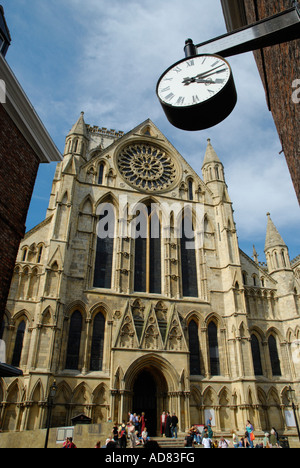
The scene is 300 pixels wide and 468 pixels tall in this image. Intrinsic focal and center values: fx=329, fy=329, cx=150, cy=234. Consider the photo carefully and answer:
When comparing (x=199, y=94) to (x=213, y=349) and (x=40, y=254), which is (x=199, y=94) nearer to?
(x=40, y=254)

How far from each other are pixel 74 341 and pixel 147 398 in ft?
17.1

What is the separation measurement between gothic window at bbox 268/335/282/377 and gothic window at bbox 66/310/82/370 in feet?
39.5

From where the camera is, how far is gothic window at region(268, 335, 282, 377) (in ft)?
66.9

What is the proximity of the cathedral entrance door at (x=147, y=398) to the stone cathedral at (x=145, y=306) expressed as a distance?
55 millimetres

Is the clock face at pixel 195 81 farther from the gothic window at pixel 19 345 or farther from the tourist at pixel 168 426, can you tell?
the gothic window at pixel 19 345

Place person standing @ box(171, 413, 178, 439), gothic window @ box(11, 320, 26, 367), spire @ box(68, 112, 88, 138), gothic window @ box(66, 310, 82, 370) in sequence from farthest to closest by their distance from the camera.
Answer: spire @ box(68, 112, 88, 138), gothic window @ box(66, 310, 82, 370), gothic window @ box(11, 320, 26, 367), person standing @ box(171, 413, 178, 439)

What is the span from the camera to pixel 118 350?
17.2 meters

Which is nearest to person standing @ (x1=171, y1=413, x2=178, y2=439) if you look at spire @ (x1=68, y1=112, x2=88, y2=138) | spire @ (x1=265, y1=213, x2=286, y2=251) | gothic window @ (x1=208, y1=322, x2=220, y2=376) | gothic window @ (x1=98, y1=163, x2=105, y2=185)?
gothic window @ (x1=208, y1=322, x2=220, y2=376)

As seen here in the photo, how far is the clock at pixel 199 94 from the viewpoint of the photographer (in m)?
2.79

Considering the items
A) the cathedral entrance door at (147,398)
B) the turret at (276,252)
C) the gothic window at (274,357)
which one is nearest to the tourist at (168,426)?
the cathedral entrance door at (147,398)

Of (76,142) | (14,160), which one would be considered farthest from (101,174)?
(14,160)

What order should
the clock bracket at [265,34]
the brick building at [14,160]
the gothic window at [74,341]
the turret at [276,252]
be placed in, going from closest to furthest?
the clock bracket at [265,34]
the brick building at [14,160]
the gothic window at [74,341]
the turret at [276,252]

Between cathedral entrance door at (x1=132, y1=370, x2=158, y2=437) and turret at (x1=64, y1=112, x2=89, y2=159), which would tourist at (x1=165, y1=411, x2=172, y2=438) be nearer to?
cathedral entrance door at (x1=132, y1=370, x2=158, y2=437)

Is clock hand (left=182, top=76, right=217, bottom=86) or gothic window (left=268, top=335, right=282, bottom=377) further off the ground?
gothic window (left=268, top=335, right=282, bottom=377)
